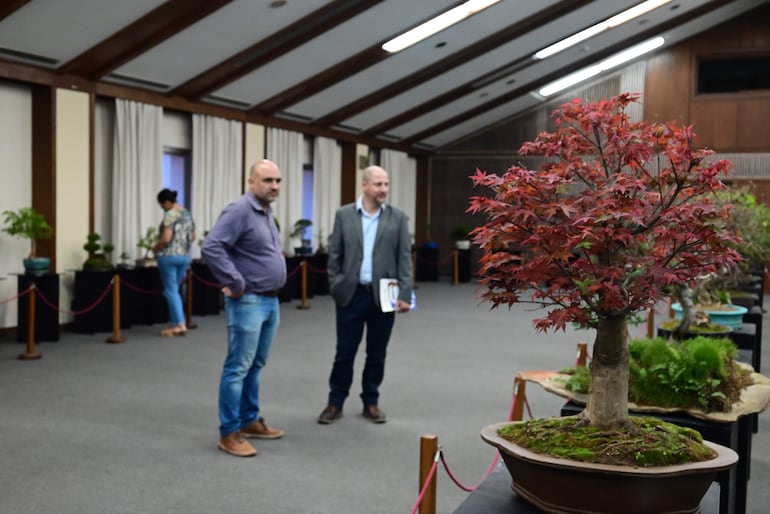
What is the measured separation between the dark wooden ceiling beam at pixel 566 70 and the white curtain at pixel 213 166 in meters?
5.37

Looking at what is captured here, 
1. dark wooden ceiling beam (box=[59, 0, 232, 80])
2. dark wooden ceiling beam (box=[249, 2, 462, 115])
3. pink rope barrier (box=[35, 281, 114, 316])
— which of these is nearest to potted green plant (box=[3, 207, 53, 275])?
pink rope barrier (box=[35, 281, 114, 316])

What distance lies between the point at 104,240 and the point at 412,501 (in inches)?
264

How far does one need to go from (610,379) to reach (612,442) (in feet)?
0.62

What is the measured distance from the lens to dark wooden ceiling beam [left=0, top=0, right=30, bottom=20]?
6535 millimetres

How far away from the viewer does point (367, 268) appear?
463cm

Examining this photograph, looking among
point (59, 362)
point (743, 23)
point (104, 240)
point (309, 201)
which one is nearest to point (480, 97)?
point (309, 201)

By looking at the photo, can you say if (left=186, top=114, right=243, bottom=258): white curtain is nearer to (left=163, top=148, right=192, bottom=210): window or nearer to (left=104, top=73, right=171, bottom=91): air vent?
(left=163, top=148, right=192, bottom=210): window

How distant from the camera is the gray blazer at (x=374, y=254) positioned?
15.0 ft

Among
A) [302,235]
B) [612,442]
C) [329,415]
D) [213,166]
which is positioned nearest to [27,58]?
[213,166]

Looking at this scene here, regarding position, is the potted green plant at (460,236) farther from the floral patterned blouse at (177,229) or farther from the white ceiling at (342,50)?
the floral patterned blouse at (177,229)

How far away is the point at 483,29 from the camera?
412 inches

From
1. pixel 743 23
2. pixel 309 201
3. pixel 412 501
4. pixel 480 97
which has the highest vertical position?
pixel 743 23

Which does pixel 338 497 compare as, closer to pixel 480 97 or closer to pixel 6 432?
pixel 6 432

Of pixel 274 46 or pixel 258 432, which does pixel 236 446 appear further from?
pixel 274 46
